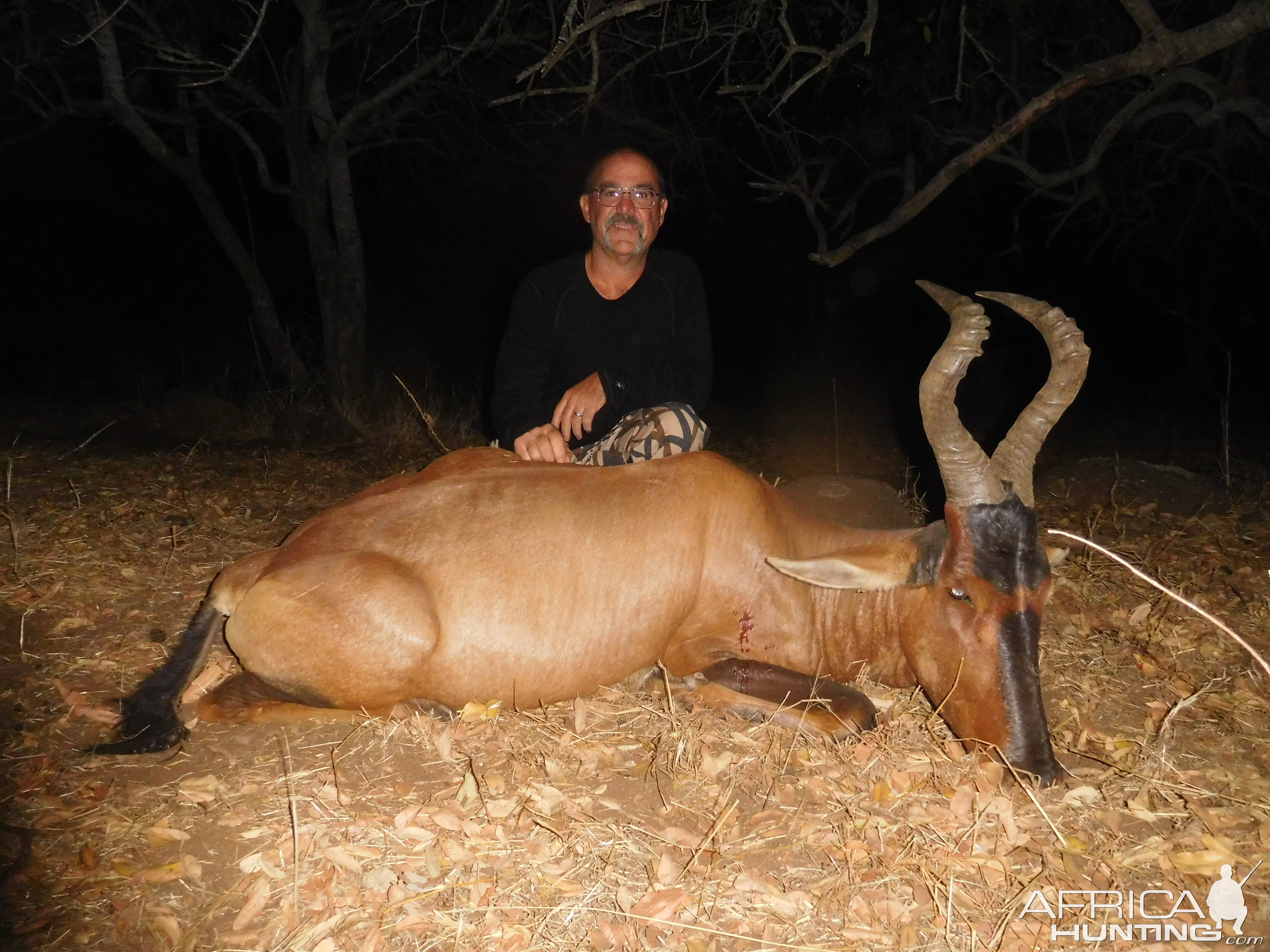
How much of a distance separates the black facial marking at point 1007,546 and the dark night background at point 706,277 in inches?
189

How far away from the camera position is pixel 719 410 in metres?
15.7

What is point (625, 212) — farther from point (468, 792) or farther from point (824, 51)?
point (468, 792)

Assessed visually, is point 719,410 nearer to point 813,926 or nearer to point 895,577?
point 895,577

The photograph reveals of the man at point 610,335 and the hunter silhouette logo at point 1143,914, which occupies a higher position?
the man at point 610,335

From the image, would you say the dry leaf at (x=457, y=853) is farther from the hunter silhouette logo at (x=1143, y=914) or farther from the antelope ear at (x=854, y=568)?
Result: the hunter silhouette logo at (x=1143, y=914)

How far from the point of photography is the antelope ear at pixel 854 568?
3.52 m

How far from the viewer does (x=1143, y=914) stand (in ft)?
8.86

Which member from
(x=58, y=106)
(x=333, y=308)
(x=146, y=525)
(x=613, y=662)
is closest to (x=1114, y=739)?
(x=613, y=662)

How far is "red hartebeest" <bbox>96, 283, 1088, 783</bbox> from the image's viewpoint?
10.9 ft

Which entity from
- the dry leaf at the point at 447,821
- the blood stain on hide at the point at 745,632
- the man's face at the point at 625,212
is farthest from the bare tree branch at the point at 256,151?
the dry leaf at the point at 447,821

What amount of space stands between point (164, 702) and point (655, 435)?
265 centimetres

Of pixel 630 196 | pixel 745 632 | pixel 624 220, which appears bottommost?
pixel 745 632

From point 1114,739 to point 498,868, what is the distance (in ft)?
8.86

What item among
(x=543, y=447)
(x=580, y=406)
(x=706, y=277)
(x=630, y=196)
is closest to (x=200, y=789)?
(x=543, y=447)
